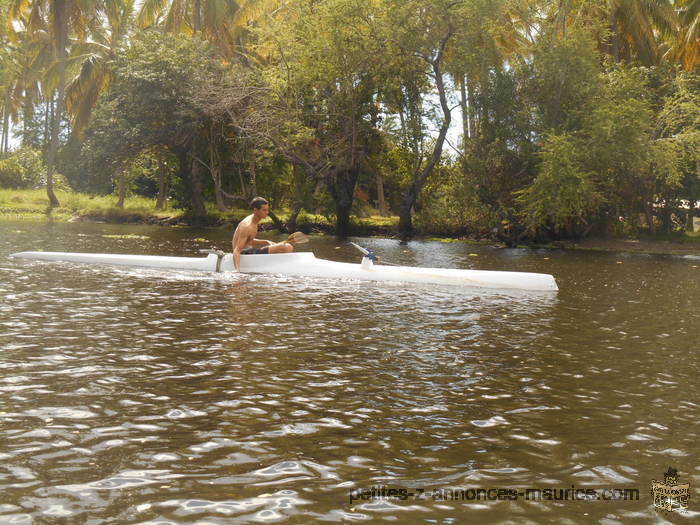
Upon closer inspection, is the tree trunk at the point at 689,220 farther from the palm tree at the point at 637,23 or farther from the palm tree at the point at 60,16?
the palm tree at the point at 60,16

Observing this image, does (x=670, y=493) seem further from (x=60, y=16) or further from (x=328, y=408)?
(x=60, y=16)

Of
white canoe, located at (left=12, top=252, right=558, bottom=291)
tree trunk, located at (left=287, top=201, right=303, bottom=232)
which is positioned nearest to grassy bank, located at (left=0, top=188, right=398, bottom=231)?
tree trunk, located at (left=287, top=201, right=303, bottom=232)

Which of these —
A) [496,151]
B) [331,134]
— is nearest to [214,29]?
[331,134]

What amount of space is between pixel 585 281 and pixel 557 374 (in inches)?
362

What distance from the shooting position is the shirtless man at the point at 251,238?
1329 centimetres

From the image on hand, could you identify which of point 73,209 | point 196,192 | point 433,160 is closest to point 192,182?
point 196,192

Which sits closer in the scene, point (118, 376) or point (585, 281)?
point (118, 376)

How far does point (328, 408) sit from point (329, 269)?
333 inches

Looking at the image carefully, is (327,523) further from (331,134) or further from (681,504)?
(331,134)

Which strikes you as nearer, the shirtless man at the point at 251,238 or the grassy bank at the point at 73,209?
the shirtless man at the point at 251,238

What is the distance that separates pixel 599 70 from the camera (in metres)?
27.5

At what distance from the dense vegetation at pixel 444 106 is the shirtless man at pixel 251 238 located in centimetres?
1430

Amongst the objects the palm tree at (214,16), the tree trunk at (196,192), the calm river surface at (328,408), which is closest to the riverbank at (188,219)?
the tree trunk at (196,192)

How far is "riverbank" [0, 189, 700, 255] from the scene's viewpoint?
27500 millimetres
